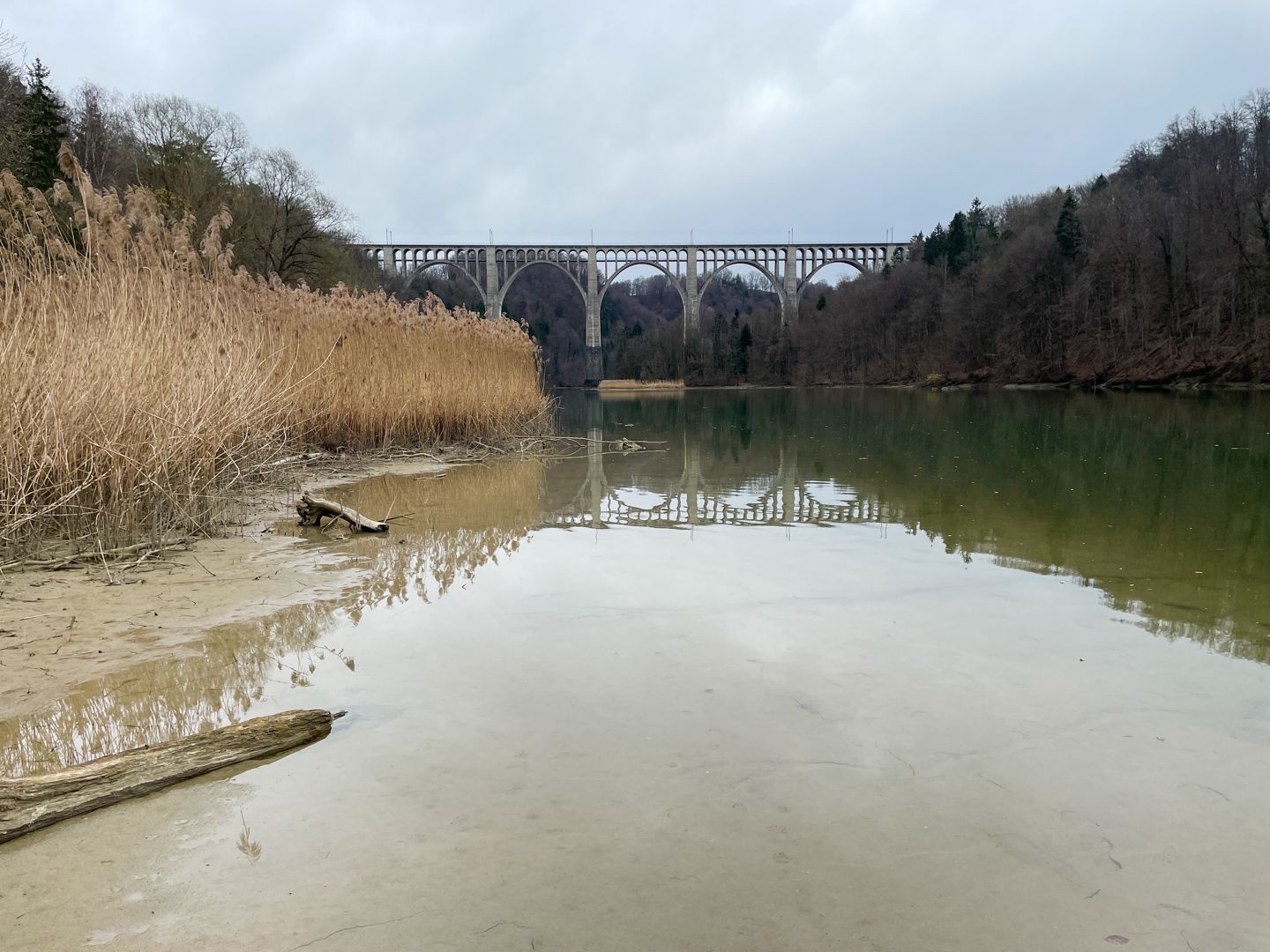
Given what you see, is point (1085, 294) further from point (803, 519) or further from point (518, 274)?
point (518, 274)

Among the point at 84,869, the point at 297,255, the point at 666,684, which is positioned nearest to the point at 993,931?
the point at 666,684

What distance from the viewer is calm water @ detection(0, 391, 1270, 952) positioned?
164 centimetres

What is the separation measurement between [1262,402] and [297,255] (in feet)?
97.2

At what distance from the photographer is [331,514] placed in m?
5.37

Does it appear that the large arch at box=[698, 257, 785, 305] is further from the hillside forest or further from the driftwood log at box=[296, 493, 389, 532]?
the driftwood log at box=[296, 493, 389, 532]

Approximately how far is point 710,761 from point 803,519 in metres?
3.86

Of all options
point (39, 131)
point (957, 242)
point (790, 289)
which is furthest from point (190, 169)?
point (790, 289)

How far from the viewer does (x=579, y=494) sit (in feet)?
24.1

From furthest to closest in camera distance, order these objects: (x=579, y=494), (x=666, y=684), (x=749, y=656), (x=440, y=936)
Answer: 1. (x=579, y=494)
2. (x=749, y=656)
3. (x=666, y=684)
4. (x=440, y=936)

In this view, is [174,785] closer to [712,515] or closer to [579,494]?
[712,515]

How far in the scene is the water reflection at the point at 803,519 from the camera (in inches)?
107

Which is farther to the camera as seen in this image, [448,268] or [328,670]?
[448,268]

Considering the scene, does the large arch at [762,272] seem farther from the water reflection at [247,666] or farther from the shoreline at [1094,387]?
the water reflection at [247,666]

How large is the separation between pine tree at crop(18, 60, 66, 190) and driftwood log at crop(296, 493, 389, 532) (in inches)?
722
